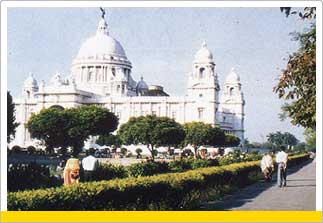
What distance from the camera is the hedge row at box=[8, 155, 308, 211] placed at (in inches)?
283

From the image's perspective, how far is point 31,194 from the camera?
23.5ft

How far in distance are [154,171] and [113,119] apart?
2484 cm

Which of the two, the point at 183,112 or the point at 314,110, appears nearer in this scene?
the point at 314,110

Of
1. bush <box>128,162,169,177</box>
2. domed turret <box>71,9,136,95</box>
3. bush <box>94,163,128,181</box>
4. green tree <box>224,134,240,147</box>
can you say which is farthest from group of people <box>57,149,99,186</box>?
domed turret <box>71,9,136,95</box>

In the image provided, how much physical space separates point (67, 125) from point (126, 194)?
78.7ft

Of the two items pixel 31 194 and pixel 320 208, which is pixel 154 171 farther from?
pixel 31 194

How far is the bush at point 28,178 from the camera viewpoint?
30.7ft

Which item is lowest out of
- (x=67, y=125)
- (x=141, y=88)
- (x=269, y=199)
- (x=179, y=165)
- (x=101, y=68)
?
(x=269, y=199)

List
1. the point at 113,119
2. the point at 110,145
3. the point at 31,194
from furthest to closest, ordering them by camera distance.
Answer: the point at 110,145, the point at 113,119, the point at 31,194

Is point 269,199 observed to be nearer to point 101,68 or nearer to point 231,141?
point 231,141

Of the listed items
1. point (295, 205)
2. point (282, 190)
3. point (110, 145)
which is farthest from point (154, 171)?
point (110, 145)

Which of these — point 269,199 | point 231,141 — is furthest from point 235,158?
point 231,141

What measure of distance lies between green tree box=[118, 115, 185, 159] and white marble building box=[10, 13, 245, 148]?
18542 mm

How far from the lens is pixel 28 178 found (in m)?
10.0
